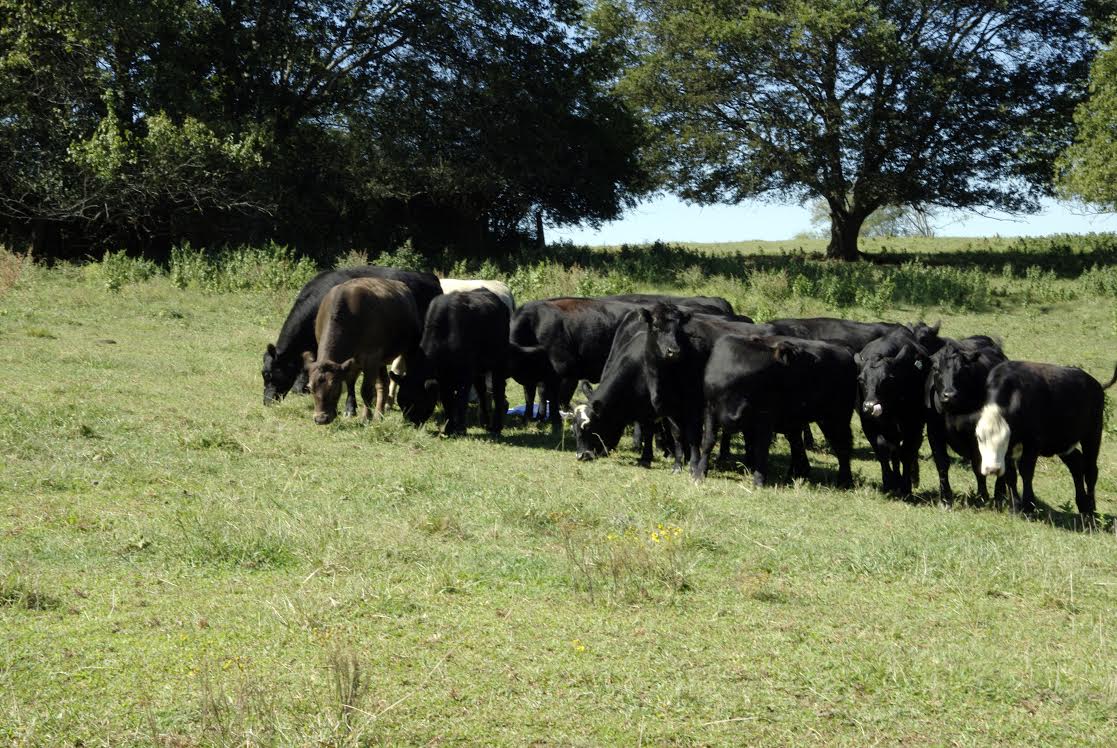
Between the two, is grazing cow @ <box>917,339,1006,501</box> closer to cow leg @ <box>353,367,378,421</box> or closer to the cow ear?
the cow ear

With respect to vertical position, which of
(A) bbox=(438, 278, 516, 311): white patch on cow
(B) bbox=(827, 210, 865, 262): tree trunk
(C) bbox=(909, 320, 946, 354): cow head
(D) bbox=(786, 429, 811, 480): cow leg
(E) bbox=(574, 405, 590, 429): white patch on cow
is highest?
(B) bbox=(827, 210, 865, 262): tree trunk

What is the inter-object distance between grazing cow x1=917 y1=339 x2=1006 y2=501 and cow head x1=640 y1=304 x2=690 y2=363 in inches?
105

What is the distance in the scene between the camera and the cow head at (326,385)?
1349 centimetres

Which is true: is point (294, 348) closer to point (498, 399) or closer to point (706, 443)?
point (498, 399)

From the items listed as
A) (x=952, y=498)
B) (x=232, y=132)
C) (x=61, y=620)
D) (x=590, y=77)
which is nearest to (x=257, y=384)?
(x=952, y=498)

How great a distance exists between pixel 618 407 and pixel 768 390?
5.96 ft

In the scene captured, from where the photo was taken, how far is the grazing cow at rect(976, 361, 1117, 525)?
11.5 m

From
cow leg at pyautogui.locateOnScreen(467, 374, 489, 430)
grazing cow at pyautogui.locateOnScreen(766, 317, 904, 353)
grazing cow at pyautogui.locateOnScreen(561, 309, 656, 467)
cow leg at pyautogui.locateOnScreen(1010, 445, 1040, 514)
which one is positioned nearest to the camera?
cow leg at pyautogui.locateOnScreen(1010, 445, 1040, 514)

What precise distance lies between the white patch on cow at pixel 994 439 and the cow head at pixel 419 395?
6438 mm

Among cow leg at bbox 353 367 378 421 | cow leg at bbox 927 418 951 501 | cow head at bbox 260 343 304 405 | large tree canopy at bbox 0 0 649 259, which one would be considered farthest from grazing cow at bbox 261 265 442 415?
large tree canopy at bbox 0 0 649 259

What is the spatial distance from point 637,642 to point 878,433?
6.97m

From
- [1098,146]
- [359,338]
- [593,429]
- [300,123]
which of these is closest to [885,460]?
[593,429]

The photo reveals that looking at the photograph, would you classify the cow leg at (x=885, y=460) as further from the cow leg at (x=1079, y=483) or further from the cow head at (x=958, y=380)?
the cow leg at (x=1079, y=483)

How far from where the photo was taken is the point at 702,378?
12.8 metres
